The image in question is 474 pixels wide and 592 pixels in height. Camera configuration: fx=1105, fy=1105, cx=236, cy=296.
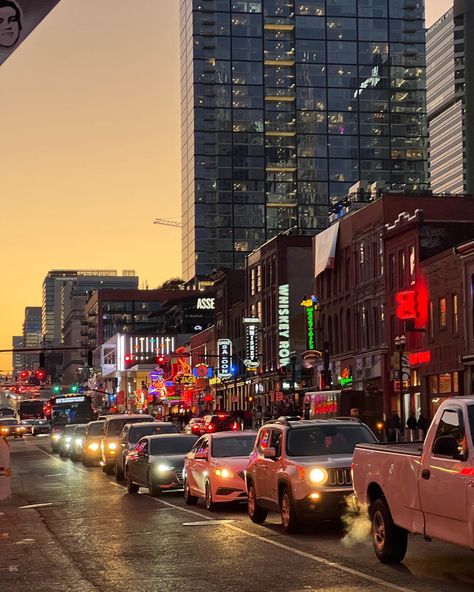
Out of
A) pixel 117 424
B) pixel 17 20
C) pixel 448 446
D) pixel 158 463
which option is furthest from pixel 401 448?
pixel 117 424

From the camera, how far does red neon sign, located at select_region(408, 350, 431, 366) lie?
54.1m

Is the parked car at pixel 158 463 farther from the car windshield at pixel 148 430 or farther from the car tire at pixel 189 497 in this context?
the car windshield at pixel 148 430

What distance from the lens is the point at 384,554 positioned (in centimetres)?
1391

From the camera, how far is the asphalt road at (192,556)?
12.7m

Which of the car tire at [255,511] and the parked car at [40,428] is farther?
the parked car at [40,428]

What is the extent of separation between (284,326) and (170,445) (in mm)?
56923

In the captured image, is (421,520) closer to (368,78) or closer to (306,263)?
(306,263)

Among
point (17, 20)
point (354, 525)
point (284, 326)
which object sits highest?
point (284, 326)

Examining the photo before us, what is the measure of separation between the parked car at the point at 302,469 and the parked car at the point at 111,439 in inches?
705

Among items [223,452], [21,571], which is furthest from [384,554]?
[223,452]

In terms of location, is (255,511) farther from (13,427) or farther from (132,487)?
(13,427)

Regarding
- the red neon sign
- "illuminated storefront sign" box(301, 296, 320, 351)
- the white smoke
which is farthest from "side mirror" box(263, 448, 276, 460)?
"illuminated storefront sign" box(301, 296, 320, 351)

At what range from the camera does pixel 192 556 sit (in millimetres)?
15234

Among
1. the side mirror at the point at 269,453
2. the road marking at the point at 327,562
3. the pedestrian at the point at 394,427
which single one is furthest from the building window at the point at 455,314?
the side mirror at the point at 269,453
